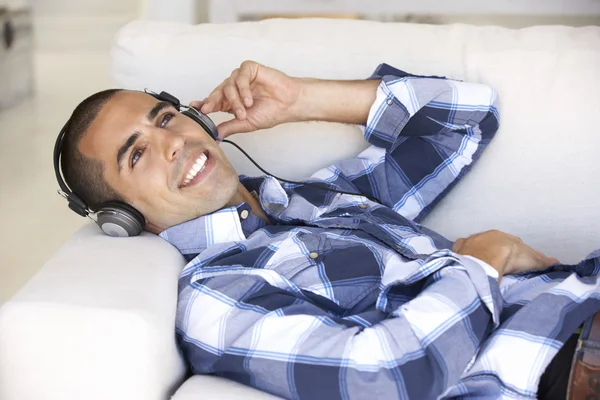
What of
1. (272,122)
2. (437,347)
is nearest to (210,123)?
(272,122)

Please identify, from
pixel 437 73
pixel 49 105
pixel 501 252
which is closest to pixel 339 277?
pixel 501 252

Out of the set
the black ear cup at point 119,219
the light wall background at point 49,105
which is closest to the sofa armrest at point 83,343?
the black ear cup at point 119,219

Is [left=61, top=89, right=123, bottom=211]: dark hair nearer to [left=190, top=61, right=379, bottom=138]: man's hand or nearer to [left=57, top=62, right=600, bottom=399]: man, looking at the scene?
[left=57, top=62, right=600, bottom=399]: man

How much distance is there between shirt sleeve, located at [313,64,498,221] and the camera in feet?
5.60

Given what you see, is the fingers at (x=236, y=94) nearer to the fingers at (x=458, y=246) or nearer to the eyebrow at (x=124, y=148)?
the eyebrow at (x=124, y=148)

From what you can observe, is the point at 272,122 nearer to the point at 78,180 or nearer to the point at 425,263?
the point at 78,180

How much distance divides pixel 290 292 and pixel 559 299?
0.47 meters

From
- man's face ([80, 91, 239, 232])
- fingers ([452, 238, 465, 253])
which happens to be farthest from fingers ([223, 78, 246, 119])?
fingers ([452, 238, 465, 253])

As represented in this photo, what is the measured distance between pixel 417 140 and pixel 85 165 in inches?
30.4

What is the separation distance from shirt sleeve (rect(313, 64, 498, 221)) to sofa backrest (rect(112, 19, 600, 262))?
51 mm

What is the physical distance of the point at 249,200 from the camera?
5.52 ft

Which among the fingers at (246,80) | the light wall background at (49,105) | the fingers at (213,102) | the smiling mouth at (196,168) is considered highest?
the fingers at (246,80)

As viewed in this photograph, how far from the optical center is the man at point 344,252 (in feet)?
3.88

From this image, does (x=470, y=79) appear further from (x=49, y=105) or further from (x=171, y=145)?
(x=49, y=105)
